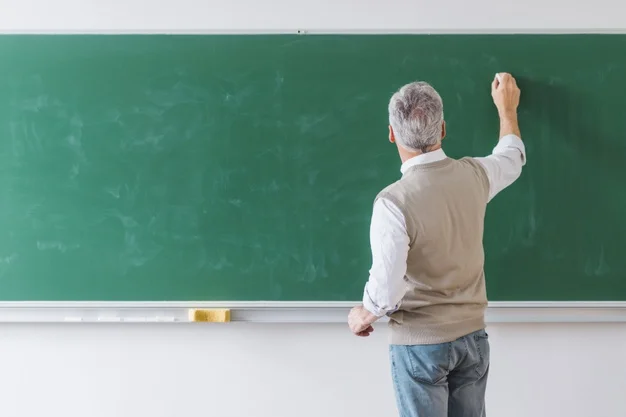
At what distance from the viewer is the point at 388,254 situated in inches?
67.8

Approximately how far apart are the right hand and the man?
0.48 m

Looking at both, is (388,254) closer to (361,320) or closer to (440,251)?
(440,251)

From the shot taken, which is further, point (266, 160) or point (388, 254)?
point (266, 160)

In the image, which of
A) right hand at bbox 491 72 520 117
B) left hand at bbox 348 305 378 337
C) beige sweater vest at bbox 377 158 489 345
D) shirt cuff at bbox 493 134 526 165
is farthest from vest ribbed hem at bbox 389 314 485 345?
right hand at bbox 491 72 520 117

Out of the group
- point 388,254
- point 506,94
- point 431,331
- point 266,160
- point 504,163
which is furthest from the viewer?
point 266,160

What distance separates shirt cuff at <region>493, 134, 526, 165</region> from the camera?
7.15 feet

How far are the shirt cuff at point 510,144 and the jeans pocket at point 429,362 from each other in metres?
0.86

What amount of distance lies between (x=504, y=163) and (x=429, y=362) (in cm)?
85

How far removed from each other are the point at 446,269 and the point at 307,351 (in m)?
0.92

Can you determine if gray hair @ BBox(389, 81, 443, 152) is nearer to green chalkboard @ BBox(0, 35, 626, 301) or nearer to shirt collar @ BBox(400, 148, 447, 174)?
shirt collar @ BBox(400, 148, 447, 174)

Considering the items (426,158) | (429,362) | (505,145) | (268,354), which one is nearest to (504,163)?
(505,145)

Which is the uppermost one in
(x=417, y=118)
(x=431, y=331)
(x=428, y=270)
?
(x=417, y=118)

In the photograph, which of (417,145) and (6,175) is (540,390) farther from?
(6,175)

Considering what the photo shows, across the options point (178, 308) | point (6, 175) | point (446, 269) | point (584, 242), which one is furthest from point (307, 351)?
point (6, 175)
